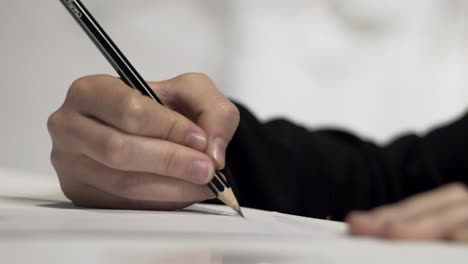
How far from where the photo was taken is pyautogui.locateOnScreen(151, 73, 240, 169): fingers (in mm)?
318

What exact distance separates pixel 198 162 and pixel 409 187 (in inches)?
10.6

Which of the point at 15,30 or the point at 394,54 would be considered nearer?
the point at 15,30

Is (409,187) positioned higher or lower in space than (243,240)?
lower

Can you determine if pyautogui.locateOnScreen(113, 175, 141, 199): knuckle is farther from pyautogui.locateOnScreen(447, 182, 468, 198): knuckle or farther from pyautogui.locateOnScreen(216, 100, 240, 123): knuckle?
pyautogui.locateOnScreen(447, 182, 468, 198): knuckle

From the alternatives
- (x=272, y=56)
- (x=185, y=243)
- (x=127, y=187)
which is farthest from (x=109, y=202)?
(x=272, y=56)

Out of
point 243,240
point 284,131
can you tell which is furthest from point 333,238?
point 284,131

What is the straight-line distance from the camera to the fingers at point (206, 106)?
32 cm

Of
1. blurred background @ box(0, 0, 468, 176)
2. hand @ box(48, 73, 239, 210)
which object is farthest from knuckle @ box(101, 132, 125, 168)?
blurred background @ box(0, 0, 468, 176)

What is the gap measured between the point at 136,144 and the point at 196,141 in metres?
0.03

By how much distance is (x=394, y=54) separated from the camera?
1042 mm

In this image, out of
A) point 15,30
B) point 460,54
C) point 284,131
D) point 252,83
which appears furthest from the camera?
point 460,54

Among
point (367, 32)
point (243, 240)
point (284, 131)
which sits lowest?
point (367, 32)

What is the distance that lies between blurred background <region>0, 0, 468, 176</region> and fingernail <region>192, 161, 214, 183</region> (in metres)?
0.41

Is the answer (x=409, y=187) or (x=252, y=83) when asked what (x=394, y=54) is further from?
(x=409, y=187)
